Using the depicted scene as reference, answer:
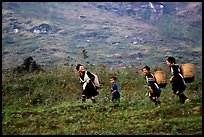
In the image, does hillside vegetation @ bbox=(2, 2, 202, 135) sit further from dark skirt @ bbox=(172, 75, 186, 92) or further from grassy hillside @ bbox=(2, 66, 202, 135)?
dark skirt @ bbox=(172, 75, 186, 92)

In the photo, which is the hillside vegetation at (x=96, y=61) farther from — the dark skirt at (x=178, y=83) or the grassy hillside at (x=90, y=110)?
the dark skirt at (x=178, y=83)

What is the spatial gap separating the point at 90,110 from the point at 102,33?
28232mm

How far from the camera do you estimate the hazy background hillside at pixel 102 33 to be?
32.7 m

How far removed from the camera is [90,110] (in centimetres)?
1462

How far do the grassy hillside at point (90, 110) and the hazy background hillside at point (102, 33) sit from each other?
8769 mm

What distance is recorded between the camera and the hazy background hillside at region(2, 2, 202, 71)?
107ft

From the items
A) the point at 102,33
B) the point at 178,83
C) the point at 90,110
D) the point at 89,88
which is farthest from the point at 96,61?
the point at 178,83

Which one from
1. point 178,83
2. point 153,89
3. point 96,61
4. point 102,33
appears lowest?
point 96,61

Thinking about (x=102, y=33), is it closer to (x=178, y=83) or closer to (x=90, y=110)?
(x=178, y=83)

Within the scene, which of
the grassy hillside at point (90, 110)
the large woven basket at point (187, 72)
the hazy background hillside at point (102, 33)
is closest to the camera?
the grassy hillside at point (90, 110)

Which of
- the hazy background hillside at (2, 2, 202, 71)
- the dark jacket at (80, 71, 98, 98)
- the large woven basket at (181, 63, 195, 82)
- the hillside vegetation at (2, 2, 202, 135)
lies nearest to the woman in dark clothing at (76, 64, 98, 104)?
the dark jacket at (80, 71, 98, 98)

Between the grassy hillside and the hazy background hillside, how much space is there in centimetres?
877

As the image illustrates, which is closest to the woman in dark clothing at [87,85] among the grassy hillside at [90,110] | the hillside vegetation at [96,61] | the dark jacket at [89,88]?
the dark jacket at [89,88]

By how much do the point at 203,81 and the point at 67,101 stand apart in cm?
662
